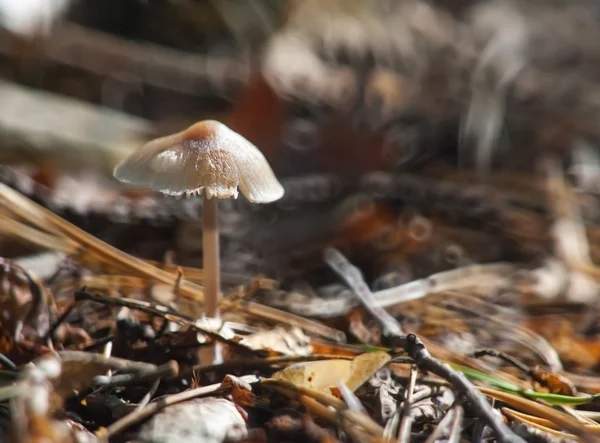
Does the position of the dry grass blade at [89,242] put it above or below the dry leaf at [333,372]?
above

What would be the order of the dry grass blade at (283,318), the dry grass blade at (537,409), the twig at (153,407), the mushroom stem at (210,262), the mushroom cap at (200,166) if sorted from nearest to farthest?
the twig at (153,407), the dry grass blade at (537,409), the mushroom cap at (200,166), the mushroom stem at (210,262), the dry grass blade at (283,318)

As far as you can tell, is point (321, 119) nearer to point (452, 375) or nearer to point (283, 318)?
point (283, 318)

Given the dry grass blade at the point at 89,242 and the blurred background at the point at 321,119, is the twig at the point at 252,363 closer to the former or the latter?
the dry grass blade at the point at 89,242

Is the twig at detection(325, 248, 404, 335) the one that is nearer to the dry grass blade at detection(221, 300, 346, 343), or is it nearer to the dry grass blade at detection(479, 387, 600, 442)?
the dry grass blade at detection(221, 300, 346, 343)

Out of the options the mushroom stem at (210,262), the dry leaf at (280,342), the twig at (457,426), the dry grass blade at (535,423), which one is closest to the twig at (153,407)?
the dry leaf at (280,342)

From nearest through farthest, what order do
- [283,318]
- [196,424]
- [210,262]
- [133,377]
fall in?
1. [196,424]
2. [133,377]
3. [210,262]
4. [283,318]

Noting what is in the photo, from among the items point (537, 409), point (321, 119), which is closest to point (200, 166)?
point (537, 409)

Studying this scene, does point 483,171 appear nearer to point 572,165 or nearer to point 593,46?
point 572,165

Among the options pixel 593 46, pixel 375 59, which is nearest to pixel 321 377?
pixel 375 59
